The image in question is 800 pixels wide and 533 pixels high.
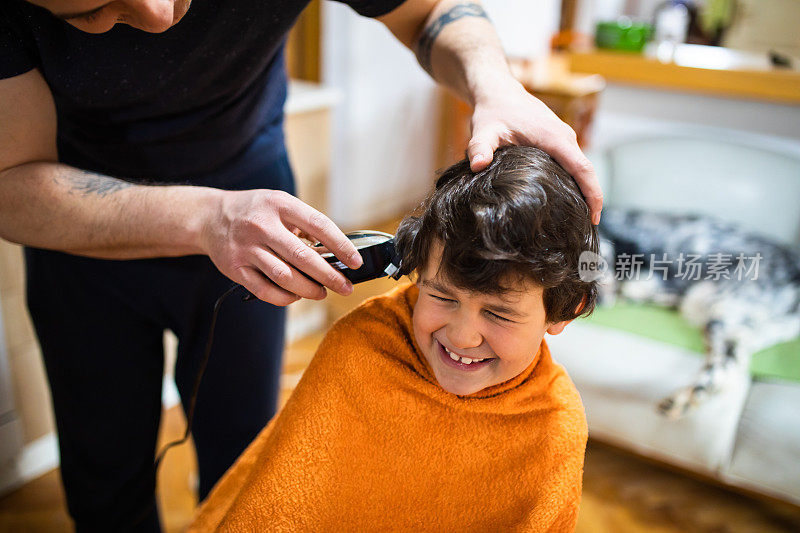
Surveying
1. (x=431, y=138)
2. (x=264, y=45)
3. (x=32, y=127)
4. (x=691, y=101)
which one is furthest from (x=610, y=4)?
(x=32, y=127)

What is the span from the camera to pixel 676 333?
6.87 ft

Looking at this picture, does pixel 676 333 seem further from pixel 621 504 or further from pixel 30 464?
pixel 30 464

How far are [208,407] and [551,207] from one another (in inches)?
30.7

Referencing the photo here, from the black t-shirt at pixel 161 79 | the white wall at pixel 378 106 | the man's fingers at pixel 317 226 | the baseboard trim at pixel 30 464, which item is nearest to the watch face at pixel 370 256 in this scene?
the man's fingers at pixel 317 226

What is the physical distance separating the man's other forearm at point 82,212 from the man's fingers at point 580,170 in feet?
1.55

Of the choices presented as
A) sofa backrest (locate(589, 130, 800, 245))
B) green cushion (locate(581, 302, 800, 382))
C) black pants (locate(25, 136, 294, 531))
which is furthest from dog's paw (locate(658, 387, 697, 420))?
black pants (locate(25, 136, 294, 531))

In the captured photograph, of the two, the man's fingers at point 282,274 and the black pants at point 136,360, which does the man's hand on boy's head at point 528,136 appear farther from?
the black pants at point 136,360

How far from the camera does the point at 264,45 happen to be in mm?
1022

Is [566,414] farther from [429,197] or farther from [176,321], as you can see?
[176,321]

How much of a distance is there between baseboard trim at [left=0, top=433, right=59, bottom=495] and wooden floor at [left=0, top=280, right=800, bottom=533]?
0.02 m

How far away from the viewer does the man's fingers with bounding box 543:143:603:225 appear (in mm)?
802

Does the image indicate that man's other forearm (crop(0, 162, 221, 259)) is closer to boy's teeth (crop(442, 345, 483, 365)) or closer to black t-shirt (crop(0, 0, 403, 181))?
black t-shirt (crop(0, 0, 403, 181))

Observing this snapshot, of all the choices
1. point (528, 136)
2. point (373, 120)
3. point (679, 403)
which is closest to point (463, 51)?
point (528, 136)

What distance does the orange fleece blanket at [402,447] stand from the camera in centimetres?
94
